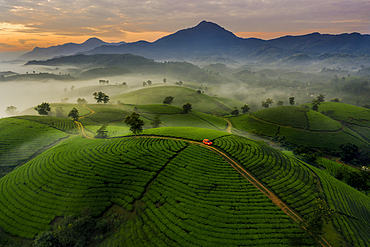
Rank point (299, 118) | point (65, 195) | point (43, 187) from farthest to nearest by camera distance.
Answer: point (299, 118) → point (43, 187) → point (65, 195)

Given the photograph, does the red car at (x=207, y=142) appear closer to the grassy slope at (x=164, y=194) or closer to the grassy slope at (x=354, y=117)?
the grassy slope at (x=164, y=194)

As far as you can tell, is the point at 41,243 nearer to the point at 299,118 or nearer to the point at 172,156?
the point at 172,156

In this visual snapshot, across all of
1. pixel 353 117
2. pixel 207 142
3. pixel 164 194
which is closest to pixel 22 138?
pixel 164 194

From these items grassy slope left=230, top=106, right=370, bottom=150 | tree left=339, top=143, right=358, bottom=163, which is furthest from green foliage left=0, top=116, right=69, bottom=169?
tree left=339, top=143, right=358, bottom=163

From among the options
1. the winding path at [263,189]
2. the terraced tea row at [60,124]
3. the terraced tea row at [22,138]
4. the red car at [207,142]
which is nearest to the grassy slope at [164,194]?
the winding path at [263,189]

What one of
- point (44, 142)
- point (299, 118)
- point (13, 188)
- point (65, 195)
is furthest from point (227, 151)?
point (299, 118)
